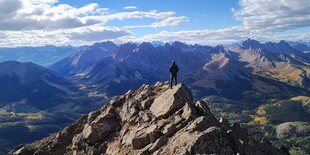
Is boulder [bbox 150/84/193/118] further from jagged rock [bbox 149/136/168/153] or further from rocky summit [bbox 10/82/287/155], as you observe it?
jagged rock [bbox 149/136/168/153]

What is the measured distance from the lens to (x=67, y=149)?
208ft

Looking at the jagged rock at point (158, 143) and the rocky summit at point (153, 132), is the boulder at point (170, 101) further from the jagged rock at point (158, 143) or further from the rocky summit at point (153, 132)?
the jagged rock at point (158, 143)

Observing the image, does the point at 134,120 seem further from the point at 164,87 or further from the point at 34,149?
the point at 34,149

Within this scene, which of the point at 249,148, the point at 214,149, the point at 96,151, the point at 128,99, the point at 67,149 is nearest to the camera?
the point at 214,149

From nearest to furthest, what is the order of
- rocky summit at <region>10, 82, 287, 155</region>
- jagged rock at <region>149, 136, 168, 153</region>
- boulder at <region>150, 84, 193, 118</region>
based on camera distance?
1. rocky summit at <region>10, 82, 287, 155</region>
2. jagged rock at <region>149, 136, 168, 153</region>
3. boulder at <region>150, 84, 193, 118</region>

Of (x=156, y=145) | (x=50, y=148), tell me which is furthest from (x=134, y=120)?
Result: (x=50, y=148)

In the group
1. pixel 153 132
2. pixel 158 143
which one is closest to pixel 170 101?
pixel 153 132

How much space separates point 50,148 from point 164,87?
956 inches

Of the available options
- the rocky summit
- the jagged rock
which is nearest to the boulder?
the rocky summit

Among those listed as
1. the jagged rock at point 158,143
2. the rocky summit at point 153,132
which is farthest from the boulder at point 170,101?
the jagged rock at point 158,143

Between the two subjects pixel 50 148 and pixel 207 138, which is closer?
pixel 207 138

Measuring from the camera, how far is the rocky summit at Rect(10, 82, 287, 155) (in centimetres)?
4547

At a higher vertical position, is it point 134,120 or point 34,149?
point 134,120

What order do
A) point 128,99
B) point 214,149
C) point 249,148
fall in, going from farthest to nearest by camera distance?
point 128,99, point 249,148, point 214,149
